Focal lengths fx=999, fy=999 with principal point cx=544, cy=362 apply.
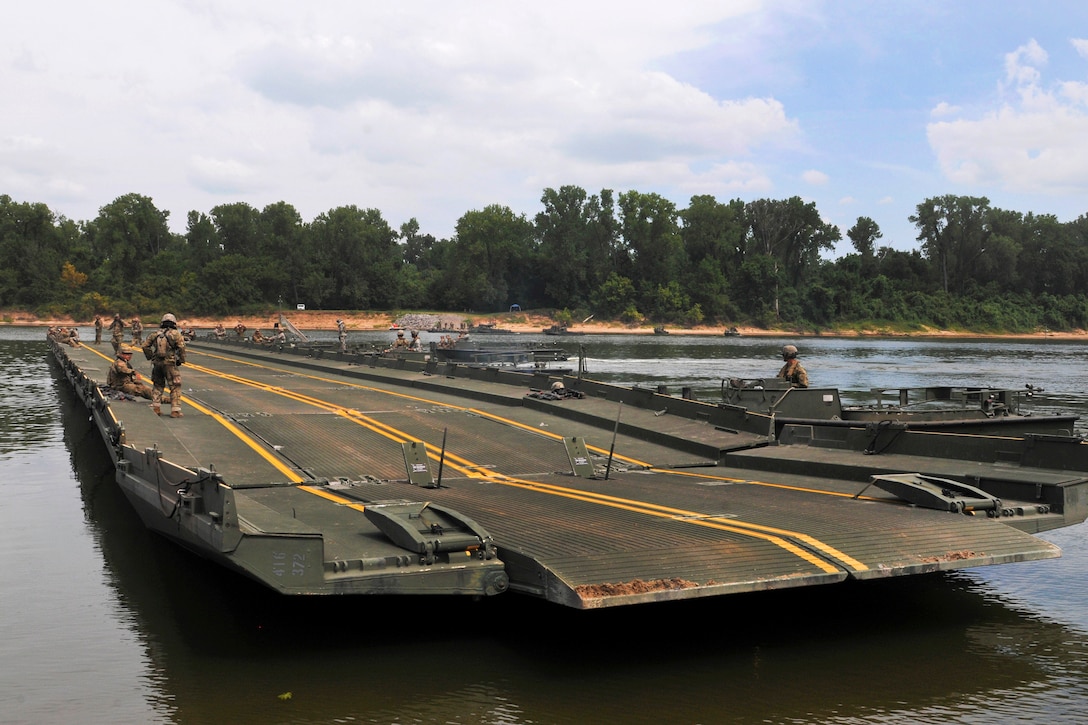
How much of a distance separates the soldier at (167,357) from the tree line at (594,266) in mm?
124778

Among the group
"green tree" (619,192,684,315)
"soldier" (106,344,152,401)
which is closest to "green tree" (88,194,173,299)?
"green tree" (619,192,684,315)

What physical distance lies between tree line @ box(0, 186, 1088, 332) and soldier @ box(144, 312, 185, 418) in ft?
409

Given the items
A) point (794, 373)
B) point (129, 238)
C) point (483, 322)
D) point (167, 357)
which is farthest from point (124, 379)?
point (129, 238)

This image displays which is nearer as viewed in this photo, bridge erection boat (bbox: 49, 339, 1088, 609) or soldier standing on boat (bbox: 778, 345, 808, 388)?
bridge erection boat (bbox: 49, 339, 1088, 609)

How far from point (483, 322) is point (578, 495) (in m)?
127

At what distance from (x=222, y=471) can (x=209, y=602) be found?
3326 millimetres

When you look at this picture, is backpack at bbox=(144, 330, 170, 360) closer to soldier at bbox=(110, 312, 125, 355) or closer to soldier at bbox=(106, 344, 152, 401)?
soldier at bbox=(106, 344, 152, 401)

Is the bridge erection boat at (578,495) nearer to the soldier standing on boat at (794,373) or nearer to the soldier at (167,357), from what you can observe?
the soldier at (167,357)

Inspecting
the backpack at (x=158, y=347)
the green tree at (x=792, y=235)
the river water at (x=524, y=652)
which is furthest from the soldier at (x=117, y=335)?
the green tree at (x=792, y=235)

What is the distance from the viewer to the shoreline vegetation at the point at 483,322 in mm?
134875

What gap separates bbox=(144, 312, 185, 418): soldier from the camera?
18.8 m

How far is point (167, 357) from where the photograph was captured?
1889cm

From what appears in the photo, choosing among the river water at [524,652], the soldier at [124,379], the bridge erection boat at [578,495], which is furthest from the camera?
the soldier at [124,379]

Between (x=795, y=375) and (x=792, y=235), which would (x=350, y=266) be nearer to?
(x=792, y=235)
